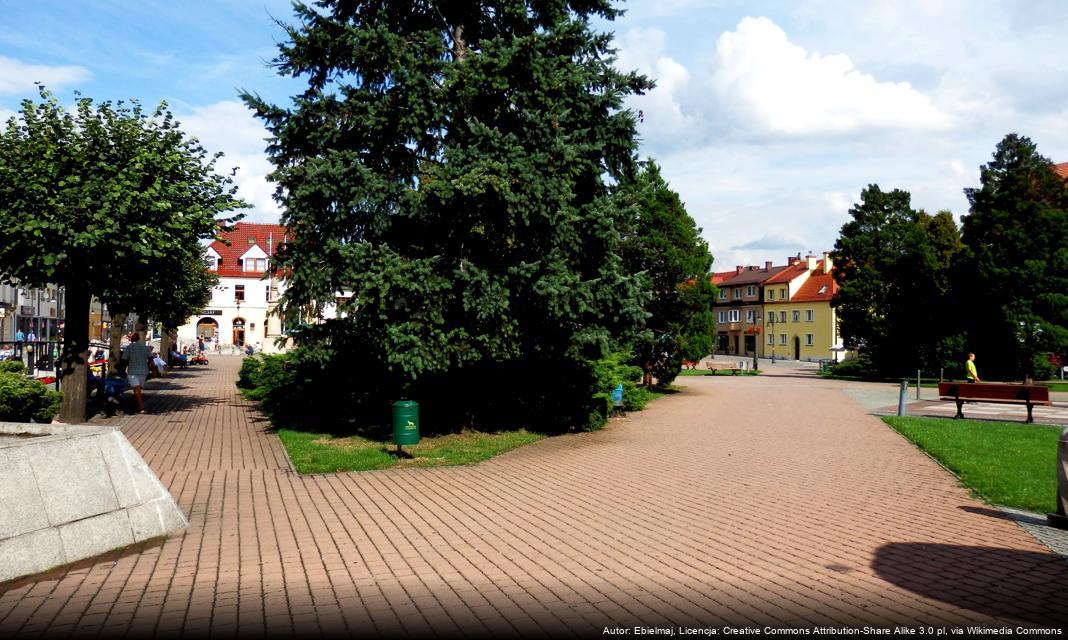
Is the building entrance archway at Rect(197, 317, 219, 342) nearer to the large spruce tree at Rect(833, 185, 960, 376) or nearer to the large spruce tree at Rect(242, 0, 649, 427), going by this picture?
the large spruce tree at Rect(833, 185, 960, 376)

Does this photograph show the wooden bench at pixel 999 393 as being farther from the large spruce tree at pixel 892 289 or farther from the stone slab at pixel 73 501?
the large spruce tree at pixel 892 289

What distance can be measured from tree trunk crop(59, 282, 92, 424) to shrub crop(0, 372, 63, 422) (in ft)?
5.53

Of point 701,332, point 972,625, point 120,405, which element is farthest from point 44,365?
point 972,625

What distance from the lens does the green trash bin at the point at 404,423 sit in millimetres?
12117

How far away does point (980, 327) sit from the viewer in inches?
1455

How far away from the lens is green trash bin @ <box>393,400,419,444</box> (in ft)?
39.8

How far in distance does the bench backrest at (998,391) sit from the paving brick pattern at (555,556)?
6.99 metres

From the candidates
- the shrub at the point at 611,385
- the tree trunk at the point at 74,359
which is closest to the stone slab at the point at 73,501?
the tree trunk at the point at 74,359

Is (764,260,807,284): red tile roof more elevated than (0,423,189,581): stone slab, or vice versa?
(764,260,807,284): red tile roof

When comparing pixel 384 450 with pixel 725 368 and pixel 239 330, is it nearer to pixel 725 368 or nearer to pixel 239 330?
pixel 725 368

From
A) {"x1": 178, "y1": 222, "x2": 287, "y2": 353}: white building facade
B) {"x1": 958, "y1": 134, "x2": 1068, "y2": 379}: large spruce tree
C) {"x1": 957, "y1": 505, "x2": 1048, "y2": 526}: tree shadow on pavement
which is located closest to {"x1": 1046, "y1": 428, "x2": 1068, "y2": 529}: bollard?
{"x1": 957, "y1": 505, "x2": 1048, "y2": 526}: tree shadow on pavement

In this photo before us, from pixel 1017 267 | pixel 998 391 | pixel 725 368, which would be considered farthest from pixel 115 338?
pixel 725 368

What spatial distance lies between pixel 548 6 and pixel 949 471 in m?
10.6

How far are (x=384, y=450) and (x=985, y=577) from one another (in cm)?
935
